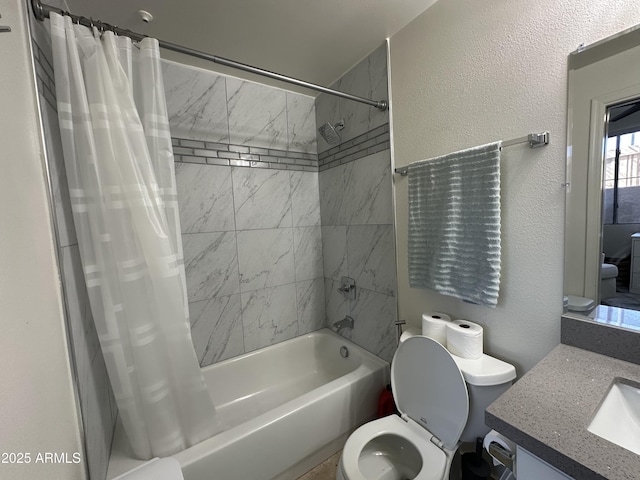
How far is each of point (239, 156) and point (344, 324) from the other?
154cm

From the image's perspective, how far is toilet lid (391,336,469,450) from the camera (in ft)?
3.44

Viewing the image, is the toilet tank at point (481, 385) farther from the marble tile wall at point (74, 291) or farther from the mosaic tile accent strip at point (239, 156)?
the mosaic tile accent strip at point (239, 156)

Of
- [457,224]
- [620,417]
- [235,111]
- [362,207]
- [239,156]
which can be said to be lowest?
[620,417]

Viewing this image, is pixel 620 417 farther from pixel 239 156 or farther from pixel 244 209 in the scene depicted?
pixel 239 156

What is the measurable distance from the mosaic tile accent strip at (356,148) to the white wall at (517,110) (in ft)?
0.95

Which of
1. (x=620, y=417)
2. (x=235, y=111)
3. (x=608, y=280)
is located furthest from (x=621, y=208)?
(x=235, y=111)

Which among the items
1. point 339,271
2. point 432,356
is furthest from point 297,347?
point 432,356

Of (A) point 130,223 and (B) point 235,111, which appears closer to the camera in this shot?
(A) point 130,223

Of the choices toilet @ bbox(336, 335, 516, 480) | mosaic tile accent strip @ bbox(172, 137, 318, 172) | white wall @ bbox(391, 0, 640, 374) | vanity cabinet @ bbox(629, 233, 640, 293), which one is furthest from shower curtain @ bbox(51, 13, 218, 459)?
vanity cabinet @ bbox(629, 233, 640, 293)

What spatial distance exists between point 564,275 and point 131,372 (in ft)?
5.75

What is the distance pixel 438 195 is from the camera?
1246 millimetres

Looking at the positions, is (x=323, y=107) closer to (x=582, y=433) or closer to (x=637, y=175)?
(x=637, y=175)

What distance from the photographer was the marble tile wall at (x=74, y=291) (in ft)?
2.77

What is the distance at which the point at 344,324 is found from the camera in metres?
2.07
